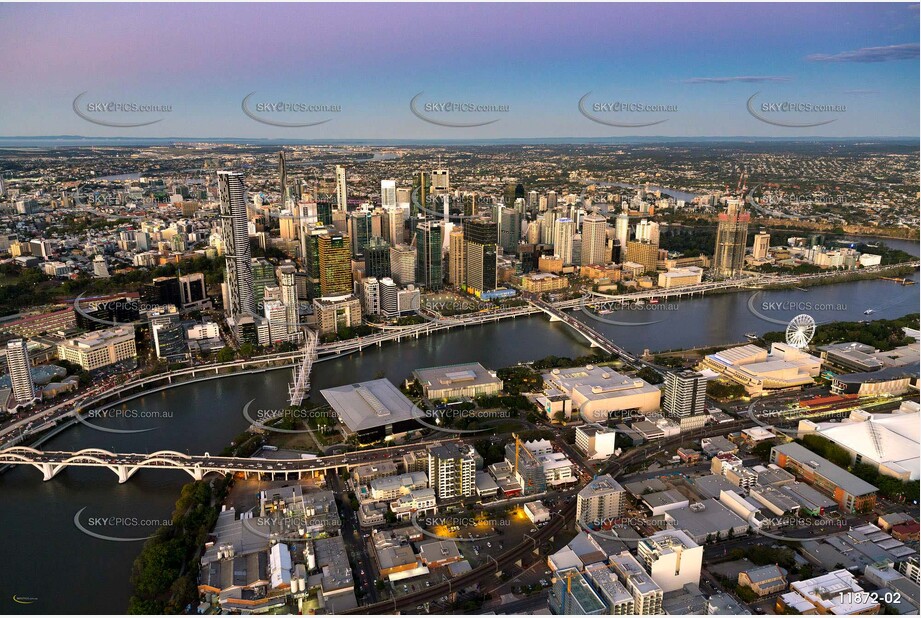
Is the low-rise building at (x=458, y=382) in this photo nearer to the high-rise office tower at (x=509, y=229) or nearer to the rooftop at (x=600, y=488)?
the rooftop at (x=600, y=488)

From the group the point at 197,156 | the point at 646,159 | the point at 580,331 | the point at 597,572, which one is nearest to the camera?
the point at 597,572

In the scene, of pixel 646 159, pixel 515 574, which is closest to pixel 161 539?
pixel 515 574

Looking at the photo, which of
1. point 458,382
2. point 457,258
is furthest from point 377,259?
point 458,382

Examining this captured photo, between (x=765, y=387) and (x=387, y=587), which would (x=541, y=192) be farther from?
(x=387, y=587)

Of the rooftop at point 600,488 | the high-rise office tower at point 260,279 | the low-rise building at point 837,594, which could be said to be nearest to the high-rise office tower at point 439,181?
the high-rise office tower at point 260,279

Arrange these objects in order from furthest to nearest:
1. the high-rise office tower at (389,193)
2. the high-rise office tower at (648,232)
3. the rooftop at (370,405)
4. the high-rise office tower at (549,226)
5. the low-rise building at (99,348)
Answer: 1. the high-rise office tower at (389,193)
2. the high-rise office tower at (549,226)
3. the high-rise office tower at (648,232)
4. the low-rise building at (99,348)
5. the rooftop at (370,405)
